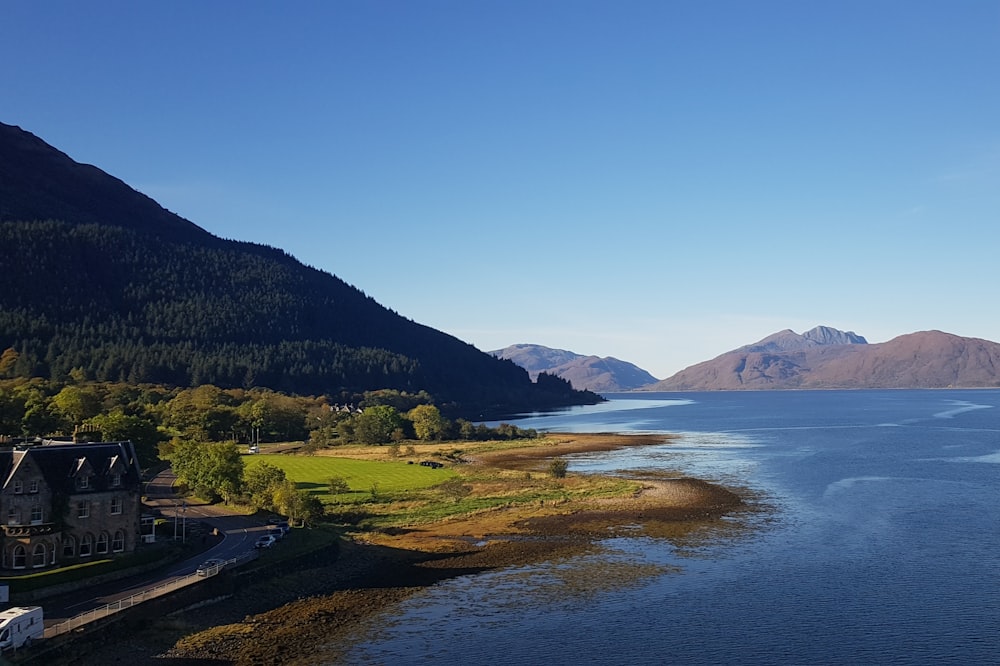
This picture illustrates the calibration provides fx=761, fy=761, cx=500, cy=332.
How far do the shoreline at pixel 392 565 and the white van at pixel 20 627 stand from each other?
217 inches

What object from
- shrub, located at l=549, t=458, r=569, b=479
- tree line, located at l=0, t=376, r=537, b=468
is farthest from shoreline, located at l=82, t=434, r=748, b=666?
tree line, located at l=0, t=376, r=537, b=468

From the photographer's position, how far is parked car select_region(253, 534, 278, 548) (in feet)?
203

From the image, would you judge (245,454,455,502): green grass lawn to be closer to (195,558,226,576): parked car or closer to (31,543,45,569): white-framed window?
(195,558,226,576): parked car

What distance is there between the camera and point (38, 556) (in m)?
51.7

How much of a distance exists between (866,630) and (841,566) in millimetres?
15421

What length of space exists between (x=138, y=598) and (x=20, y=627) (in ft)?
29.5

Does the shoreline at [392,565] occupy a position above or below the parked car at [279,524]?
below

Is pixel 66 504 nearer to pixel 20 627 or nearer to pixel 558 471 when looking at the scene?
pixel 20 627

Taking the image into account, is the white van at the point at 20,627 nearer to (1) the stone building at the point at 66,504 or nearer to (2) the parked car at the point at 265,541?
(1) the stone building at the point at 66,504

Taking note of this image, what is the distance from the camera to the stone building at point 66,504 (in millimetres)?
51438

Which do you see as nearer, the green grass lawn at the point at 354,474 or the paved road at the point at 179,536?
the paved road at the point at 179,536

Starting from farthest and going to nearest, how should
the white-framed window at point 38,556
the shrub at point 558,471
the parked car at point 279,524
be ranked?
the shrub at point 558,471 → the parked car at point 279,524 → the white-framed window at point 38,556

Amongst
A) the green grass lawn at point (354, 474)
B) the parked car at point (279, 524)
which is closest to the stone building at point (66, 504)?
the parked car at point (279, 524)

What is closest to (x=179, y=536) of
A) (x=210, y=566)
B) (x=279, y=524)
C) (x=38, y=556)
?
(x=279, y=524)
